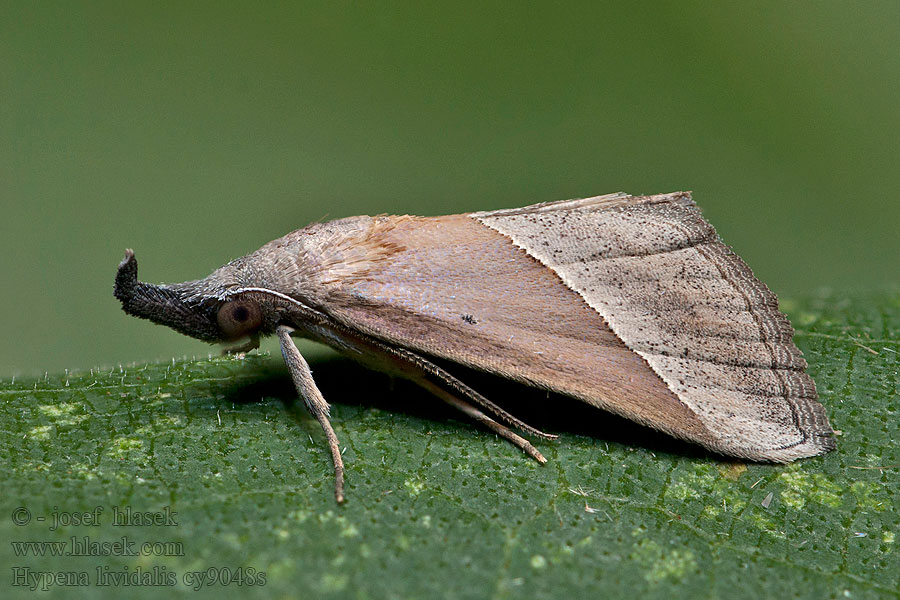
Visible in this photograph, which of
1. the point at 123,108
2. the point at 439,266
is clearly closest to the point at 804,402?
the point at 439,266

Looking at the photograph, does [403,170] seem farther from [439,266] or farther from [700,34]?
[439,266]

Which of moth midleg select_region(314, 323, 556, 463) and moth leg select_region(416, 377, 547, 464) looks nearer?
moth leg select_region(416, 377, 547, 464)

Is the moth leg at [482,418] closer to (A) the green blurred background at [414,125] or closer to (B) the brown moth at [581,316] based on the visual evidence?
(B) the brown moth at [581,316]

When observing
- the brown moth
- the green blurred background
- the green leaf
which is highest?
the green blurred background

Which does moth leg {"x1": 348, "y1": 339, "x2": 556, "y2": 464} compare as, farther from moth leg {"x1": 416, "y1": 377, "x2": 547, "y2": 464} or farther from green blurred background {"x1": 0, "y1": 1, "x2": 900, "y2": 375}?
green blurred background {"x1": 0, "y1": 1, "x2": 900, "y2": 375}

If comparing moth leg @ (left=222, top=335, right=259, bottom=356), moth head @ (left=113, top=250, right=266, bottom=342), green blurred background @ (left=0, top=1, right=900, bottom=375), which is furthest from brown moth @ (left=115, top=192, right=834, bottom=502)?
green blurred background @ (left=0, top=1, right=900, bottom=375)

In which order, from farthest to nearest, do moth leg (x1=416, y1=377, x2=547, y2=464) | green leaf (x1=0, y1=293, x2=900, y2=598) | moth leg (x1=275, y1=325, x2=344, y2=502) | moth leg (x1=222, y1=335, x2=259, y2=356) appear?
moth leg (x1=222, y1=335, x2=259, y2=356) → moth leg (x1=416, y1=377, x2=547, y2=464) → moth leg (x1=275, y1=325, x2=344, y2=502) → green leaf (x1=0, y1=293, x2=900, y2=598)

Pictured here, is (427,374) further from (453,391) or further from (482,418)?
(482,418)
